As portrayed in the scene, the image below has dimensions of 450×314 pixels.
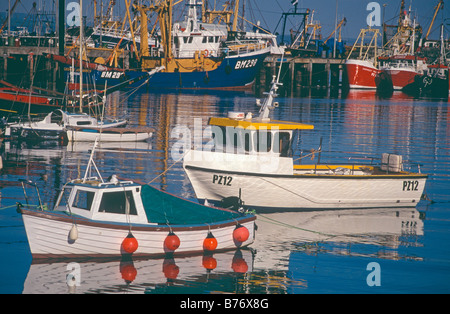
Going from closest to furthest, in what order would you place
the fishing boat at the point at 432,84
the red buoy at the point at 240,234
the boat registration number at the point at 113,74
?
the red buoy at the point at 240,234
the boat registration number at the point at 113,74
the fishing boat at the point at 432,84

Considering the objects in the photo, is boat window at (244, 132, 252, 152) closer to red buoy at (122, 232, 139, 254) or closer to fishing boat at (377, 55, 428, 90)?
red buoy at (122, 232, 139, 254)

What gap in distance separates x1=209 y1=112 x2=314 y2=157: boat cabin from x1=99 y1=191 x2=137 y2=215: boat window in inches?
248

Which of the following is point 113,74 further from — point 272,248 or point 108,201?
point 108,201

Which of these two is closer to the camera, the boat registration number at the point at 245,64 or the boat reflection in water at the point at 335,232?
the boat reflection in water at the point at 335,232

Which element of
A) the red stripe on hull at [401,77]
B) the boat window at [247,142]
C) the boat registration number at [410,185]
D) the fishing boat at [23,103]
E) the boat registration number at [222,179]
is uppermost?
the red stripe on hull at [401,77]

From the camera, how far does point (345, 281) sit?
49.9 ft

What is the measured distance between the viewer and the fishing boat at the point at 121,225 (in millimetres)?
15070

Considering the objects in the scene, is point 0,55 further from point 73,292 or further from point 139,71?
point 73,292

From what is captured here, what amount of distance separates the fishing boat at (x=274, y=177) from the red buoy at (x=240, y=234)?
2.44 meters

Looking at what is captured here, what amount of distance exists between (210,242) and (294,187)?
5482 mm

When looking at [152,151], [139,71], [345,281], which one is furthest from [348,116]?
[345,281]

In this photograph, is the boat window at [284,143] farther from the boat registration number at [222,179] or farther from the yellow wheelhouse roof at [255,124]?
the boat registration number at [222,179]

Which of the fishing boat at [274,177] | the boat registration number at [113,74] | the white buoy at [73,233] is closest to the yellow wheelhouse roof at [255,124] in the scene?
the fishing boat at [274,177]

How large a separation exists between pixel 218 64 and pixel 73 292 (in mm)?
69548
